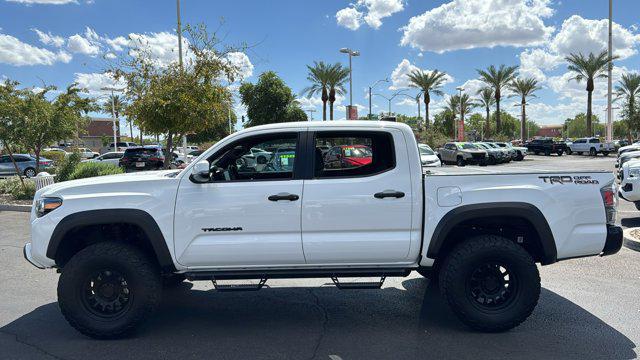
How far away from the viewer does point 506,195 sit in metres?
4.25

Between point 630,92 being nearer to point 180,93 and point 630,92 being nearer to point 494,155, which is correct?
point 494,155

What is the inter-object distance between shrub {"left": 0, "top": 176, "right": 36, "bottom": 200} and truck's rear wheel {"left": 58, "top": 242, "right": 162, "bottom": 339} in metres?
11.7

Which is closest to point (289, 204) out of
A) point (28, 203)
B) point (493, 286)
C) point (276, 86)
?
point (493, 286)

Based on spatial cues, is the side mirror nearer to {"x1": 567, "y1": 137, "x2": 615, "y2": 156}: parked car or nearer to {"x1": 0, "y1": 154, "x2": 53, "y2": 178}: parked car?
{"x1": 0, "y1": 154, "x2": 53, "y2": 178}: parked car

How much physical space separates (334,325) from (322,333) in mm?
237

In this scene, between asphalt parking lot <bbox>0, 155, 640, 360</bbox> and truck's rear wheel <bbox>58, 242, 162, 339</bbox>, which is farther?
truck's rear wheel <bbox>58, 242, 162, 339</bbox>

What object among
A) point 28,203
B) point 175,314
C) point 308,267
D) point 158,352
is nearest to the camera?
point 158,352

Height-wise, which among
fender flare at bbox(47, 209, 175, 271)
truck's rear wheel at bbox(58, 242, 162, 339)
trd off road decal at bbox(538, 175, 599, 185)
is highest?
trd off road decal at bbox(538, 175, 599, 185)

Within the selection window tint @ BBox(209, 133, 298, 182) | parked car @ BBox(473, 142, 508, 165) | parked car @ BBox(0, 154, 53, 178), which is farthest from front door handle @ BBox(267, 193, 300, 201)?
parked car @ BBox(473, 142, 508, 165)

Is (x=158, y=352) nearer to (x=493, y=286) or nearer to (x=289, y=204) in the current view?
(x=289, y=204)

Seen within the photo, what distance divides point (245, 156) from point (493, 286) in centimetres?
274

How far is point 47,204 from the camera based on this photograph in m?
4.32

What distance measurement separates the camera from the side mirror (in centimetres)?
420

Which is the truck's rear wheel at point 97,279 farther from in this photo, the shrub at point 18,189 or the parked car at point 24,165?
the parked car at point 24,165
